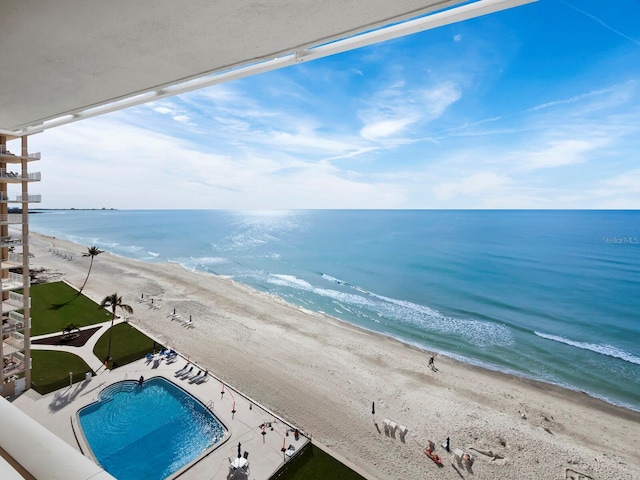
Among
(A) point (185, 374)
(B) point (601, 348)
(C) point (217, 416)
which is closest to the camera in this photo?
(C) point (217, 416)

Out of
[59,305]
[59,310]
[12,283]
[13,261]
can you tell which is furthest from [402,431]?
[59,305]

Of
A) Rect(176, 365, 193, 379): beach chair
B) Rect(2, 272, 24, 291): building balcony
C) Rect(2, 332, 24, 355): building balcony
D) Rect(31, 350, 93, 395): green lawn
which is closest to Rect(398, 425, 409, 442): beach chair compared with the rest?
Rect(176, 365, 193, 379): beach chair

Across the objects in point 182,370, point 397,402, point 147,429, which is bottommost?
point 147,429

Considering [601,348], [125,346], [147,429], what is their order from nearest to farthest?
[147,429]
[125,346]
[601,348]

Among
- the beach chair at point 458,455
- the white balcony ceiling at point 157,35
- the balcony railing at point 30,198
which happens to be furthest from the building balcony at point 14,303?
the beach chair at point 458,455

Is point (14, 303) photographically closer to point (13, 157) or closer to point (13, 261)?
point (13, 261)

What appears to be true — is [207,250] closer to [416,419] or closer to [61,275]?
[61,275]
